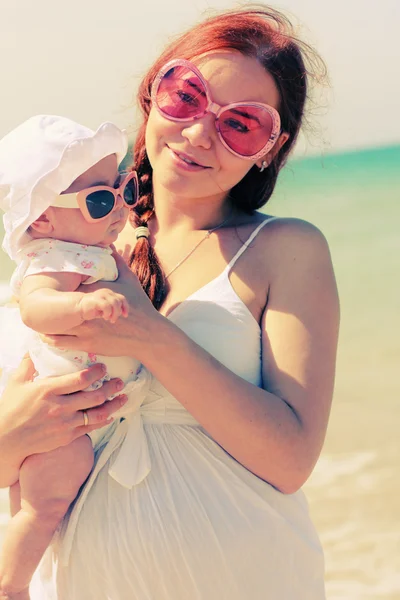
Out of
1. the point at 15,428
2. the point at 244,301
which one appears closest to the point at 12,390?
the point at 15,428

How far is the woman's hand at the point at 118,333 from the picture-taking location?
8.20 feet

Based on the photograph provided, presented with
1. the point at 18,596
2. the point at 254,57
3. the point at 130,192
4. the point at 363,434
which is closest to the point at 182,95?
the point at 254,57

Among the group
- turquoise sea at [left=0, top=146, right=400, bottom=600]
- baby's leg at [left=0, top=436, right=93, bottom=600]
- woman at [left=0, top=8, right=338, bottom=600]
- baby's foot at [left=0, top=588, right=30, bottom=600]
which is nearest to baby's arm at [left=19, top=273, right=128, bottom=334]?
woman at [left=0, top=8, right=338, bottom=600]

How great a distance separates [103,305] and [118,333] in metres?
0.25

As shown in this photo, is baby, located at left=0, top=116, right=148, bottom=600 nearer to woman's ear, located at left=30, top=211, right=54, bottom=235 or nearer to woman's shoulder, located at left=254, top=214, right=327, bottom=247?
woman's ear, located at left=30, top=211, right=54, bottom=235

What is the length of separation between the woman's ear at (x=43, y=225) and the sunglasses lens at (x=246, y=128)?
0.64 metres

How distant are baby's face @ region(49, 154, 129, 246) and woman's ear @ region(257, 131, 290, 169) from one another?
678mm

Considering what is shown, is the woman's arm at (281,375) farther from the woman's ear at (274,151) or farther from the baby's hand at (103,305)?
the woman's ear at (274,151)

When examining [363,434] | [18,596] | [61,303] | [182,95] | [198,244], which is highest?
[182,95]

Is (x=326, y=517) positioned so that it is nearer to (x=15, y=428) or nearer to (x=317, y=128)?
(x=317, y=128)

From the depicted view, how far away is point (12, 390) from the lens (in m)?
2.70

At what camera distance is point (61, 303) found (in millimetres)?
2393

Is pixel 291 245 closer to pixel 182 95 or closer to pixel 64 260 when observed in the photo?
pixel 182 95

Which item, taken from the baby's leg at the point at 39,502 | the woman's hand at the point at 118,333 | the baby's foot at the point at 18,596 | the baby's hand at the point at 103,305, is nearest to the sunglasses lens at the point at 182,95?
the woman's hand at the point at 118,333
